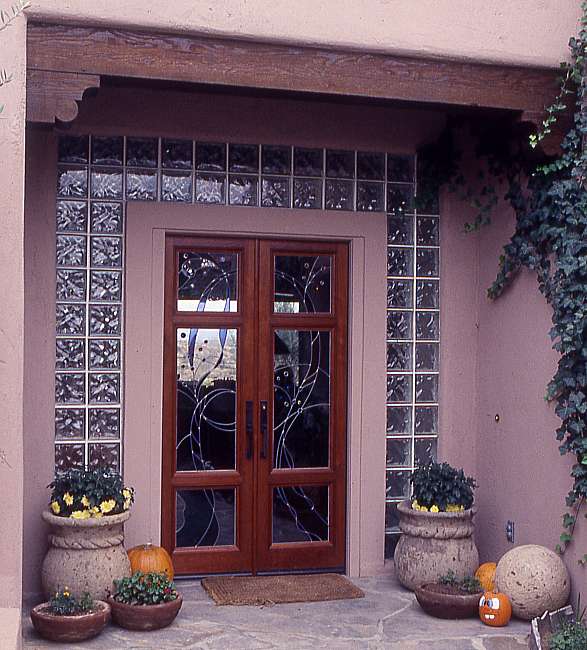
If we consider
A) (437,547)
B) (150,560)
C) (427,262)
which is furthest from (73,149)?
(437,547)

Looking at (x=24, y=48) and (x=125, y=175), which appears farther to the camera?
(x=125, y=175)

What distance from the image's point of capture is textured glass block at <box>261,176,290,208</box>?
6793 mm

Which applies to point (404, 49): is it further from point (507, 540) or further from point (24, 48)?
point (507, 540)

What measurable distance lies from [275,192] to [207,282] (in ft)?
2.52

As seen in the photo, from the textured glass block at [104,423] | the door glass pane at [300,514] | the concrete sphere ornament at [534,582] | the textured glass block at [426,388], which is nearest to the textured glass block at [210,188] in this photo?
the textured glass block at [104,423]

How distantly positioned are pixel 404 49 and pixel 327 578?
11.4ft

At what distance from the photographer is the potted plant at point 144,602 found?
5574 mm

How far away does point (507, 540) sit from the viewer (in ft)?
21.8

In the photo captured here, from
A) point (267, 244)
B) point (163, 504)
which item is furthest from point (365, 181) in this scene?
point (163, 504)

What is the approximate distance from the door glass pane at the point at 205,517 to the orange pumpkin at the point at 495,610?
1810 millimetres

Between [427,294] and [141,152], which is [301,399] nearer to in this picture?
[427,294]

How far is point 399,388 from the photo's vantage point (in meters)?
7.05

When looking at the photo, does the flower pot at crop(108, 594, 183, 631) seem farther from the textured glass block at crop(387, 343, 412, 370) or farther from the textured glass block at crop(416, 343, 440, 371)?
the textured glass block at crop(416, 343, 440, 371)

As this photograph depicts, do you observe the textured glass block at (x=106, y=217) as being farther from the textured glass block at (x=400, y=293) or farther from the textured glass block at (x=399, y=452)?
the textured glass block at (x=399, y=452)
